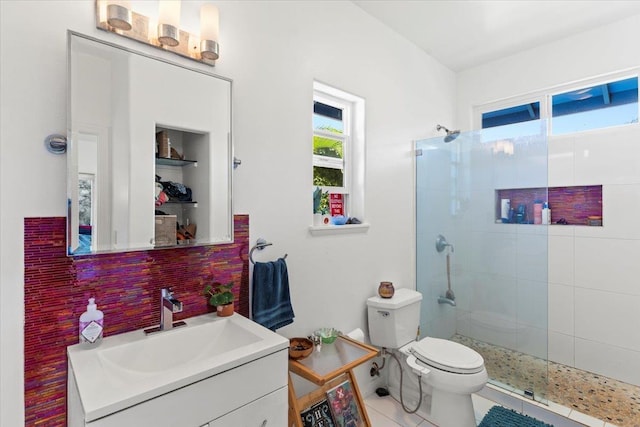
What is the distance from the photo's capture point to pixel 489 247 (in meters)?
2.61

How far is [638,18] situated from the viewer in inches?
95.2

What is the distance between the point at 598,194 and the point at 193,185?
118 inches

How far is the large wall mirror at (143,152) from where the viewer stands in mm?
1179

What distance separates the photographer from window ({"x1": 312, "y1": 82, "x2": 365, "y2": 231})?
2277 mm

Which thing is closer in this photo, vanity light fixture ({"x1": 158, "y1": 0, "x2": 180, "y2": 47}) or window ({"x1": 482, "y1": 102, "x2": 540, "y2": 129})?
vanity light fixture ({"x1": 158, "y1": 0, "x2": 180, "y2": 47})

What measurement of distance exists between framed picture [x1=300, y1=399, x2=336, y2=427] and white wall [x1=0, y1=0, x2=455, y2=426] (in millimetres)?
399

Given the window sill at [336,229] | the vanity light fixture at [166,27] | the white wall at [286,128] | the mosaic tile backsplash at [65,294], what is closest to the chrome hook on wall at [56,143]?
the white wall at [286,128]

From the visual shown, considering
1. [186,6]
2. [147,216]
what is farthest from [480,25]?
[147,216]

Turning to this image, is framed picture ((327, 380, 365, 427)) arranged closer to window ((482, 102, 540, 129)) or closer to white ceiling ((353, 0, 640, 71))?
white ceiling ((353, 0, 640, 71))

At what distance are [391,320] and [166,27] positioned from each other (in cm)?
208

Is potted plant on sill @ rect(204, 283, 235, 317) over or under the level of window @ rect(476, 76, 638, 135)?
under

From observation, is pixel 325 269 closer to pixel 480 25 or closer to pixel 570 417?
pixel 570 417

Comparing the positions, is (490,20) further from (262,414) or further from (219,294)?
(262,414)

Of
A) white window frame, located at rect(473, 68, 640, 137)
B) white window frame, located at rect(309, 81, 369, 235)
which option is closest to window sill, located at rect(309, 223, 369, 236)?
white window frame, located at rect(309, 81, 369, 235)
